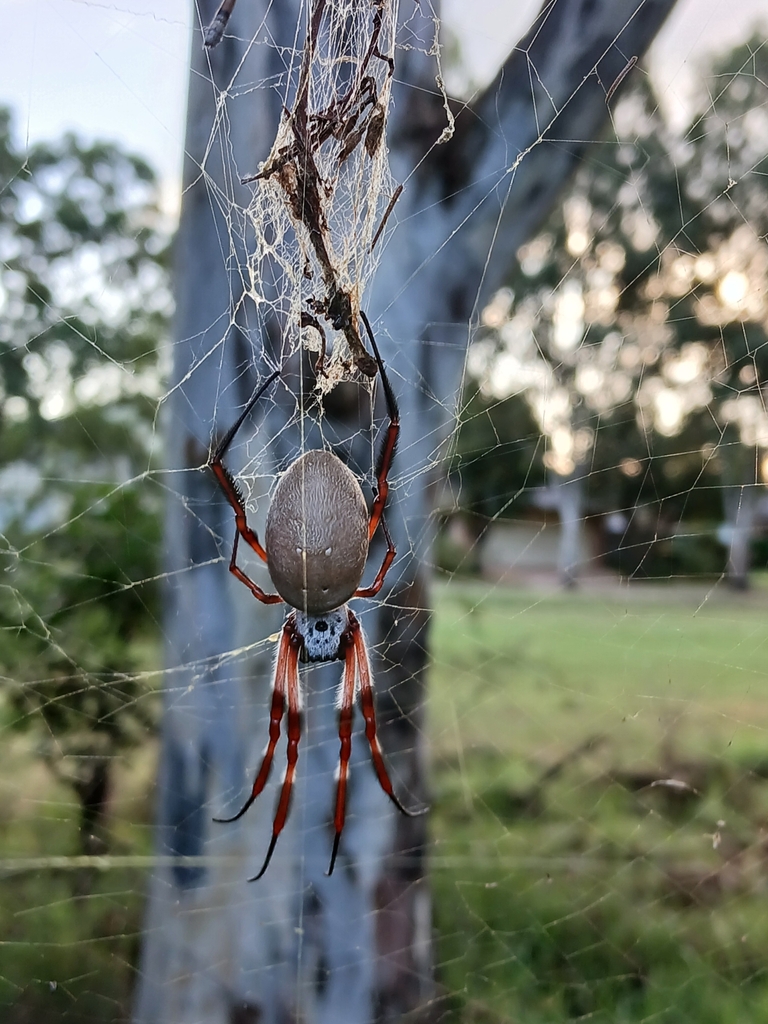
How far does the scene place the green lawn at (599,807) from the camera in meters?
1.98

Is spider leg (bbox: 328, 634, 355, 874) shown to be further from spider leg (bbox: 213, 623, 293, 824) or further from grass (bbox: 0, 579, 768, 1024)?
grass (bbox: 0, 579, 768, 1024)

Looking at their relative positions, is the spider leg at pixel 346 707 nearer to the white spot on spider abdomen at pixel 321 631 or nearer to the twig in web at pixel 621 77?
the white spot on spider abdomen at pixel 321 631

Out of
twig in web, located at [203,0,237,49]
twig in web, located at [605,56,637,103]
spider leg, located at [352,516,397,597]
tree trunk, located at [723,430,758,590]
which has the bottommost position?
spider leg, located at [352,516,397,597]

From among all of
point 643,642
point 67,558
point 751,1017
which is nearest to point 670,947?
point 751,1017

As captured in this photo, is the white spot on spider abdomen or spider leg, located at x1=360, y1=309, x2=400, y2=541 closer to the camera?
spider leg, located at x1=360, y1=309, x2=400, y2=541

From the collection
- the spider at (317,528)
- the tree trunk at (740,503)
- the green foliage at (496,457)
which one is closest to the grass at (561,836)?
the tree trunk at (740,503)

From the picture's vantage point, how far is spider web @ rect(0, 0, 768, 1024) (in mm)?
1435

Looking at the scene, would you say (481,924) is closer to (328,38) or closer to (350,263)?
(350,263)

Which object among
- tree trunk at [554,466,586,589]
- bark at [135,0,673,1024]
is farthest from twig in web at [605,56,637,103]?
tree trunk at [554,466,586,589]

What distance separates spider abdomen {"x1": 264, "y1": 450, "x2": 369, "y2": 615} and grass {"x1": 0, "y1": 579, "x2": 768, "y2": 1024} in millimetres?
1216

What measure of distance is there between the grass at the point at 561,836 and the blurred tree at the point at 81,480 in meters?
0.19

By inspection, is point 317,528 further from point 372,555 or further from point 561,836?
point 561,836

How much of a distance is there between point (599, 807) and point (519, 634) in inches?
32.7

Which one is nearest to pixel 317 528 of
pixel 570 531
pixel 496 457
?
pixel 496 457
